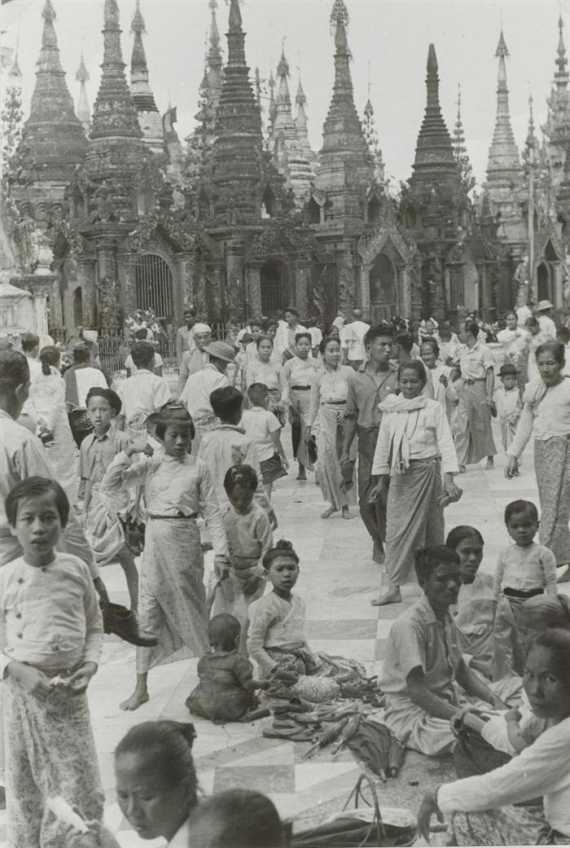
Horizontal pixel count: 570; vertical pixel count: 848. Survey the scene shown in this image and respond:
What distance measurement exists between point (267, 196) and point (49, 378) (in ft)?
64.1

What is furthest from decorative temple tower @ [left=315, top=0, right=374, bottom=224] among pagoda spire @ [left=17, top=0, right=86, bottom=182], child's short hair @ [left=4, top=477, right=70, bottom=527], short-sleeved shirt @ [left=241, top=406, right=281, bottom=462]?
child's short hair @ [left=4, top=477, right=70, bottom=527]

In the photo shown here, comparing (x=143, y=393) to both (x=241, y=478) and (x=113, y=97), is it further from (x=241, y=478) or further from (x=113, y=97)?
(x=113, y=97)

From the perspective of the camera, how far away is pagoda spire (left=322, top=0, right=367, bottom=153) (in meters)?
31.1

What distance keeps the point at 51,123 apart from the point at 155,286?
26.0 ft

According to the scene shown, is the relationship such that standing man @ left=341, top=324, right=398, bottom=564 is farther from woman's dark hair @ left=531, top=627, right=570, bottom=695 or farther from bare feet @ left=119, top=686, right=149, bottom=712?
woman's dark hair @ left=531, top=627, right=570, bottom=695

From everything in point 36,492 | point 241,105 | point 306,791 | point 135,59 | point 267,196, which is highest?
point 135,59

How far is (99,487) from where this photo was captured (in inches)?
295

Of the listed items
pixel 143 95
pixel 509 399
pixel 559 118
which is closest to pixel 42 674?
pixel 509 399

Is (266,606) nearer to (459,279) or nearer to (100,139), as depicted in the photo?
(100,139)

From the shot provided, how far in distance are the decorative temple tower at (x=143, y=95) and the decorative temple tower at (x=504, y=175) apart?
1033 cm

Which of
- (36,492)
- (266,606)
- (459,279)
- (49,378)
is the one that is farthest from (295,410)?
(459,279)

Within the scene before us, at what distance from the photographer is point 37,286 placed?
18625 mm

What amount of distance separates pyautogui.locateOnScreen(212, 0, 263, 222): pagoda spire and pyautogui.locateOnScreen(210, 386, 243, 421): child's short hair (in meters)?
20.3

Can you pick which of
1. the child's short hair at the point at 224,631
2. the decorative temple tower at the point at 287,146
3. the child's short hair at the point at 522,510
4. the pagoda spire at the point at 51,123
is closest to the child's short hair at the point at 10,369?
the child's short hair at the point at 224,631
